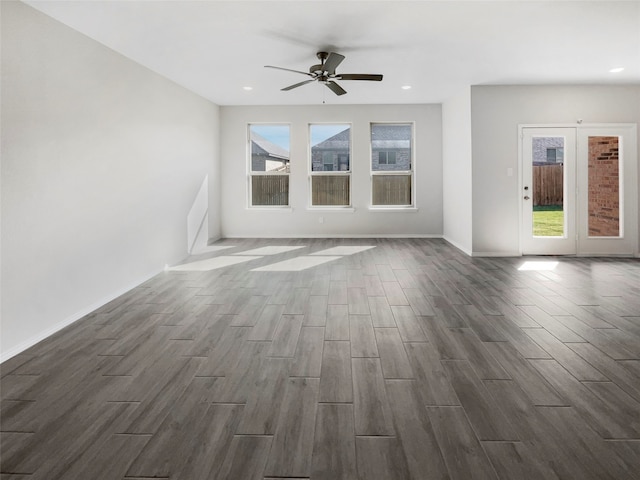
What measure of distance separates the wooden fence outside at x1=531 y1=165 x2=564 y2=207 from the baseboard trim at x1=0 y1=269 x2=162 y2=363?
19.1ft

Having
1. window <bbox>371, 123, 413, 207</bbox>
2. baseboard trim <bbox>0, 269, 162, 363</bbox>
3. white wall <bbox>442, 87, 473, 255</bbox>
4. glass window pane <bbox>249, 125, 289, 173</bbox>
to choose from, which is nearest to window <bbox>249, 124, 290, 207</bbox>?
glass window pane <bbox>249, 125, 289, 173</bbox>

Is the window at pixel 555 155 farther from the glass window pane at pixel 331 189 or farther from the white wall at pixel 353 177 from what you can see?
the glass window pane at pixel 331 189

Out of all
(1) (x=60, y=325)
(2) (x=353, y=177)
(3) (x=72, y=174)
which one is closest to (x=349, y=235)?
(2) (x=353, y=177)

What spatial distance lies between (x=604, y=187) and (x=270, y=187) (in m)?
5.83

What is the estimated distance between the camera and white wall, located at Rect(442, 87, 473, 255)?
661 centimetres

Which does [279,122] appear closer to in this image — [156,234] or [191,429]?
[156,234]

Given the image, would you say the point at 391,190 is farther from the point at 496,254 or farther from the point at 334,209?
the point at 496,254

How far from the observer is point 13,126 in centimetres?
299

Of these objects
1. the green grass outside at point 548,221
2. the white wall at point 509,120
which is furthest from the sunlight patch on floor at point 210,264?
the green grass outside at point 548,221

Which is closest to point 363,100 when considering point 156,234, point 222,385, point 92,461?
point 156,234

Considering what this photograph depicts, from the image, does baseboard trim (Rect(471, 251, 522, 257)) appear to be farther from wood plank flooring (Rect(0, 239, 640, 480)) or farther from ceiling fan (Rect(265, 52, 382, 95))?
ceiling fan (Rect(265, 52, 382, 95))

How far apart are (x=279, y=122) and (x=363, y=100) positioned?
176 centimetres

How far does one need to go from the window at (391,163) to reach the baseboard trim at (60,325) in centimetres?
519

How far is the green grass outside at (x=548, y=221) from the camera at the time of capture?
6418 mm
